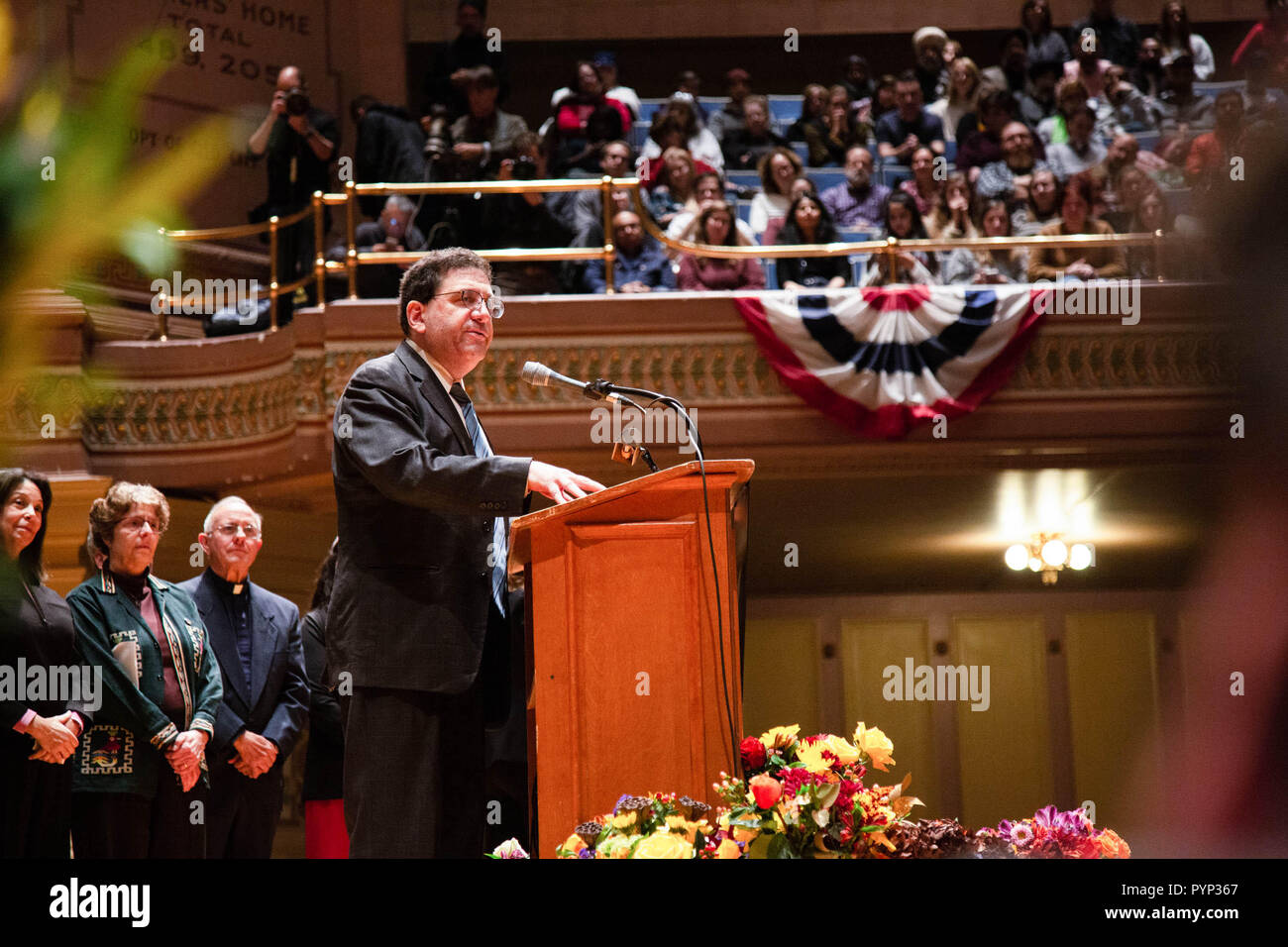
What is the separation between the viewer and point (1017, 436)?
687 centimetres

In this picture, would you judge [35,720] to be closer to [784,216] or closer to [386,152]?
[386,152]

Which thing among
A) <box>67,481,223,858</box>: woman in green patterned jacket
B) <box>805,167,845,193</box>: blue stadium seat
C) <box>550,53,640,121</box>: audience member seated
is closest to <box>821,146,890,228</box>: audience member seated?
<box>805,167,845,193</box>: blue stadium seat

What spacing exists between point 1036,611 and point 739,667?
778cm

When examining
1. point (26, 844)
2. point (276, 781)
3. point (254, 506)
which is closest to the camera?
point (26, 844)

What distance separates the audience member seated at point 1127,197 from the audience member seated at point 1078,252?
0.27 ft

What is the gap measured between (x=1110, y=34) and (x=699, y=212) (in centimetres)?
425

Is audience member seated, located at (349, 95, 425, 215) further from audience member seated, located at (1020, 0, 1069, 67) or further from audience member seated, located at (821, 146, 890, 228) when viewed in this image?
audience member seated, located at (1020, 0, 1069, 67)

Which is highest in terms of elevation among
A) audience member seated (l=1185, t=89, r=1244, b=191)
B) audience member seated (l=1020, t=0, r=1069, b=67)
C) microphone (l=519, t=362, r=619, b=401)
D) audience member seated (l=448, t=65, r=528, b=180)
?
audience member seated (l=1020, t=0, r=1069, b=67)

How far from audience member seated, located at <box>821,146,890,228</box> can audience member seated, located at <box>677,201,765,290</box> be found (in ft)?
3.45

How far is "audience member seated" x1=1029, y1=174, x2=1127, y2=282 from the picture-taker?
23.6ft

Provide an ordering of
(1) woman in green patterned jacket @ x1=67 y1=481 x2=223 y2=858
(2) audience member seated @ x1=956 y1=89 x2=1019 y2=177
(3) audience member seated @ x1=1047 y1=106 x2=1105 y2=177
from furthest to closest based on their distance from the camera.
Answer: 1. (2) audience member seated @ x1=956 y1=89 x2=1019 y2=177
2. (3) audience member seated @ x1=1047 y1=106 x2=1105 y2=177
3. (1) woman in green patterned jacket @ x1=67 y1=481 x2=223 y2=858

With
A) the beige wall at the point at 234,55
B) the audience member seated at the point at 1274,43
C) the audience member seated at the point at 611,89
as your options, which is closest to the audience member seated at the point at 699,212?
the audience member seated at the point at 611,89
